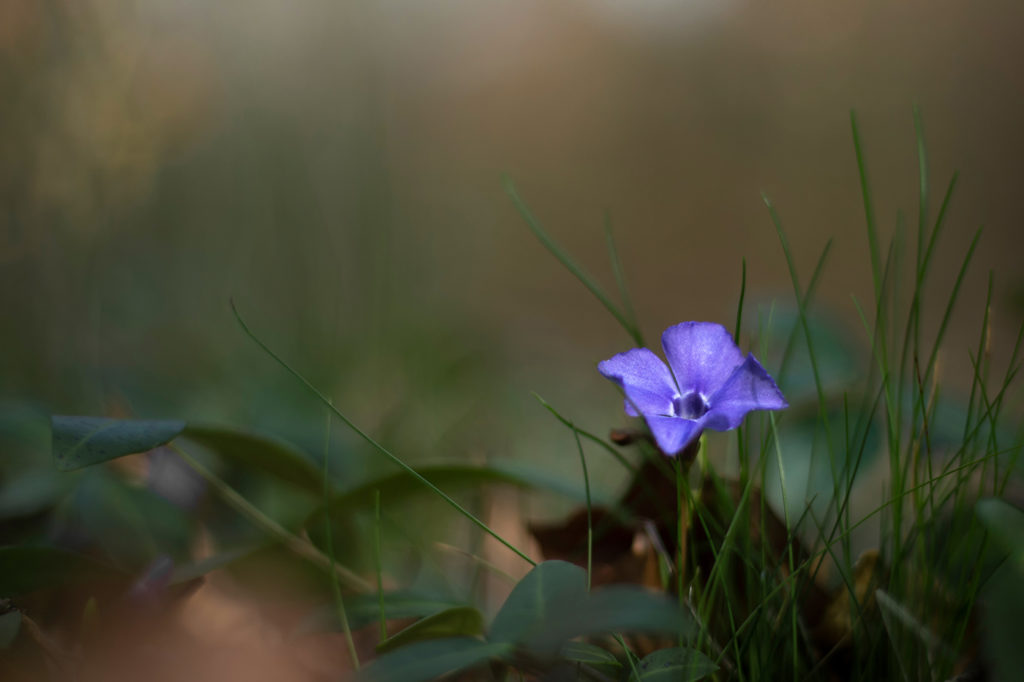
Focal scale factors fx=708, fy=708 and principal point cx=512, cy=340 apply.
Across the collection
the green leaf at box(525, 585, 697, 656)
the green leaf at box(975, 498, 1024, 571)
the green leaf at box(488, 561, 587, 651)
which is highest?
the green leaf at box(975, 498, 1024, 571)

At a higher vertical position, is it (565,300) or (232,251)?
(232,251)

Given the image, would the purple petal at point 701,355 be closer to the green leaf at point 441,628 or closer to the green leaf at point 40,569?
the green leaf at point 441,628

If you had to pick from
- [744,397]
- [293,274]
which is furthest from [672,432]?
[293,274]

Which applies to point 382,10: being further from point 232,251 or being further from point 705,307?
point 705,307

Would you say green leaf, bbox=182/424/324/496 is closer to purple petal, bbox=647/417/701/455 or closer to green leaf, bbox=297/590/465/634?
green leaf, bbox=297/590/465/634

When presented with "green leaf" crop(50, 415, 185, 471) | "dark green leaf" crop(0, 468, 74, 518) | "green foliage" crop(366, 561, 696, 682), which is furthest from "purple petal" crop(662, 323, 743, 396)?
"dark green leaf" crop(0, 468, 74, 518)

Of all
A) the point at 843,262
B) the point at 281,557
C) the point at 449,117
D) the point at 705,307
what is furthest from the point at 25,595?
the point at 449,117

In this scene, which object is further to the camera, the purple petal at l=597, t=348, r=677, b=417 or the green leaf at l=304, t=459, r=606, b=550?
the green leaf at l=304, t=459, r=606, b=550

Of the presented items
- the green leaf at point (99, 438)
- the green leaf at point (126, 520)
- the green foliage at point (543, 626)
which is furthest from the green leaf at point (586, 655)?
the green leaf at point (126, 520)
